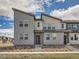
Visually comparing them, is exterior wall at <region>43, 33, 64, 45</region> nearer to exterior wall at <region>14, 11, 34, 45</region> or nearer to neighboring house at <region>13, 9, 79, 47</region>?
neighboring house at <region>13, 9, 79, 47</region>

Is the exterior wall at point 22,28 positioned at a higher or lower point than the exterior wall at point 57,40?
higher

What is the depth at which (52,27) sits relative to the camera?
4519 cm

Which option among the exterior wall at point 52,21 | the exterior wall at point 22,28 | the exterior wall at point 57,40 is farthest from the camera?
the exterior wall at point 52,21

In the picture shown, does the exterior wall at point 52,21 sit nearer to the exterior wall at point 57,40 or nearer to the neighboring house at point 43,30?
the neighboring house at point 43,30

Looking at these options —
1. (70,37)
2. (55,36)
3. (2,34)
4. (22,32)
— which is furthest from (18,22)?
(2,34)

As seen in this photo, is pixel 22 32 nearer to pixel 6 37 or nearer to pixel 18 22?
pixel 18 22

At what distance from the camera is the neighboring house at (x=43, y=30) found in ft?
140

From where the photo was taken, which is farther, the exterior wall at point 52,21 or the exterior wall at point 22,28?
the exterior wall at point 52,21

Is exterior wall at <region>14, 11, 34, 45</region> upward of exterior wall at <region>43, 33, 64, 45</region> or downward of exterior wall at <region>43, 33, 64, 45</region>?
upward

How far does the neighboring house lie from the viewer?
4269 centimetres

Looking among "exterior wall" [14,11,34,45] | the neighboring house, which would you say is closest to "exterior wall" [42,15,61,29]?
the neighboring house

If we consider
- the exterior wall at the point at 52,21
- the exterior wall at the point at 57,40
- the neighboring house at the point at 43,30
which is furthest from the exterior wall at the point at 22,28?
the exterior wall at the point at 52,21

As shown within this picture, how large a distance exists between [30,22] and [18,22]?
2466 millimetres

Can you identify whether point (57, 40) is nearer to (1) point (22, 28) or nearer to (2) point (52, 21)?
(2) point (52, 21)
